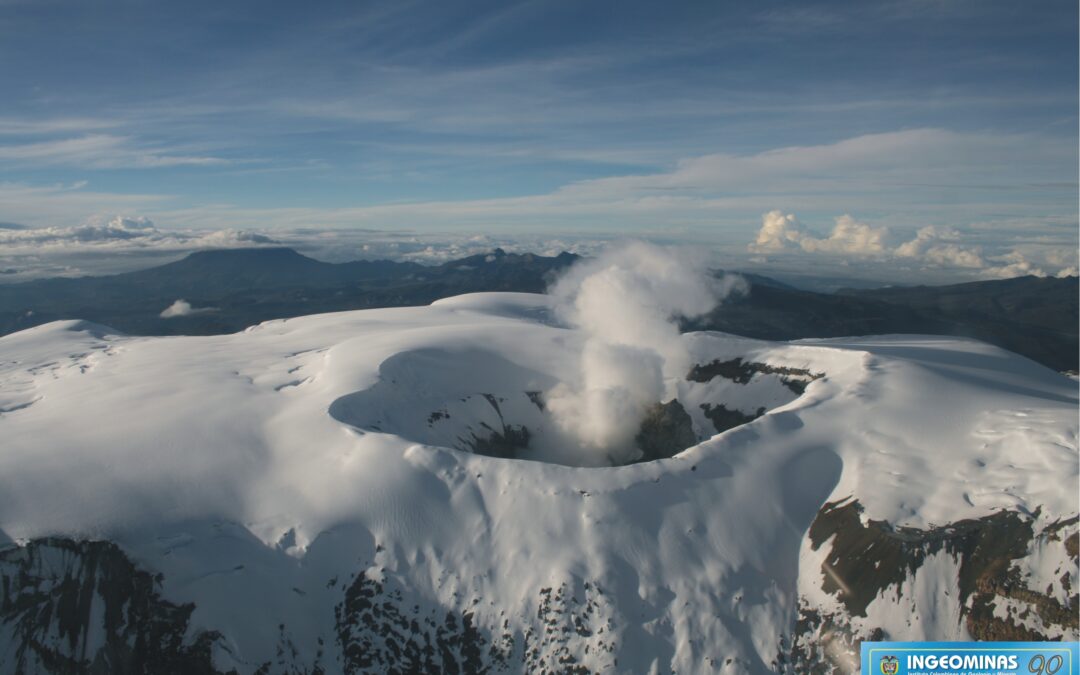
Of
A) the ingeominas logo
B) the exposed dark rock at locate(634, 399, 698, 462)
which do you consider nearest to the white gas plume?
the exposed dark rock at locate(634, 399, 698, 462)

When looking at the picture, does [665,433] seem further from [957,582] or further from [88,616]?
[88,616]

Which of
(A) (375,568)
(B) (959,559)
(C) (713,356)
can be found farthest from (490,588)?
(C) (713,356)

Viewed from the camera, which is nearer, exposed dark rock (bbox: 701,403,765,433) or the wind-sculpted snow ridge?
the wind-sculpted snow ridge

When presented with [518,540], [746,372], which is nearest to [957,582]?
[518,540]

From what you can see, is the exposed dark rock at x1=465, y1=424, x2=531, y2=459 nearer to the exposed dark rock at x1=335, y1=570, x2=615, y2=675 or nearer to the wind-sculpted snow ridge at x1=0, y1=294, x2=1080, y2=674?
the wind-sculpted snow ridge at x1=0, y1=294, x2=1080, y2=674

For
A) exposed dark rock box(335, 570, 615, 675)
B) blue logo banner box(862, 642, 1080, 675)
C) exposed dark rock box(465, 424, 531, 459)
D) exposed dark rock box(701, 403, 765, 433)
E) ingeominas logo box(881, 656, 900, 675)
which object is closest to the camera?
blue logo banner box(862, 642, 1080, 675)

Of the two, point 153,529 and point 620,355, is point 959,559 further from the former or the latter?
point 153,529

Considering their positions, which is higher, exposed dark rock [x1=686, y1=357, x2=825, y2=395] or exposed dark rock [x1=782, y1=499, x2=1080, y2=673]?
exposed dark rock [x1=686, y1=357, x2=825, y2=395]
